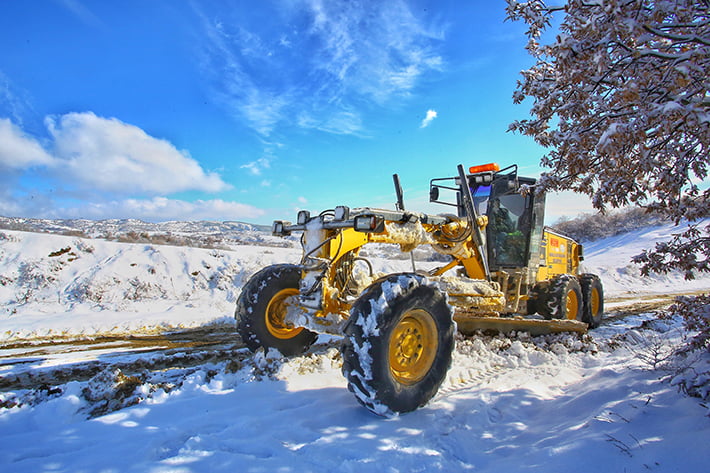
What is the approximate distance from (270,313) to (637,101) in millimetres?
4118

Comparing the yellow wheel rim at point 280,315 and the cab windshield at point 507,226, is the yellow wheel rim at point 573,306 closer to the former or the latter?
the cab windshield at point 507,226

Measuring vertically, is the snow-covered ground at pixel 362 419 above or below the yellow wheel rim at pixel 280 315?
below

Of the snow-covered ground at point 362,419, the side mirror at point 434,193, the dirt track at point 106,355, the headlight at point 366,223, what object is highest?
the side mirror at point 434,193

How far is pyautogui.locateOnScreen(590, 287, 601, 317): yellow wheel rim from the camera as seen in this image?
341 inches

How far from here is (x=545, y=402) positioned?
3600 millimetres

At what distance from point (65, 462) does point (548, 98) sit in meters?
4.73

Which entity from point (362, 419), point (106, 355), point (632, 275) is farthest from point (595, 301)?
point (632, 275)

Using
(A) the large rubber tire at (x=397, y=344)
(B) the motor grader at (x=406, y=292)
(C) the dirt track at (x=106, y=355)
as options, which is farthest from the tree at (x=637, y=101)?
(C) the dirt track at (x=106, y=355)

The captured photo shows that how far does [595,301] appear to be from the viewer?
8.76 m

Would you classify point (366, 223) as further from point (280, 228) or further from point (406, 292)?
point (280, 228)

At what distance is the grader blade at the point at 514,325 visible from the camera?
588cm

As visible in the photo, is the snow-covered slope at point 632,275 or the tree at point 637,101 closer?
the tree at point 637,101

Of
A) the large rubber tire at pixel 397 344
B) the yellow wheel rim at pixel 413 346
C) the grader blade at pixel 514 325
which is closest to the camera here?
the large rubber tire at pixel 397 344

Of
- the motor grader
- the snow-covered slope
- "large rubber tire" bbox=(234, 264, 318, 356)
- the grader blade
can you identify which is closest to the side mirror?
the motor grader
